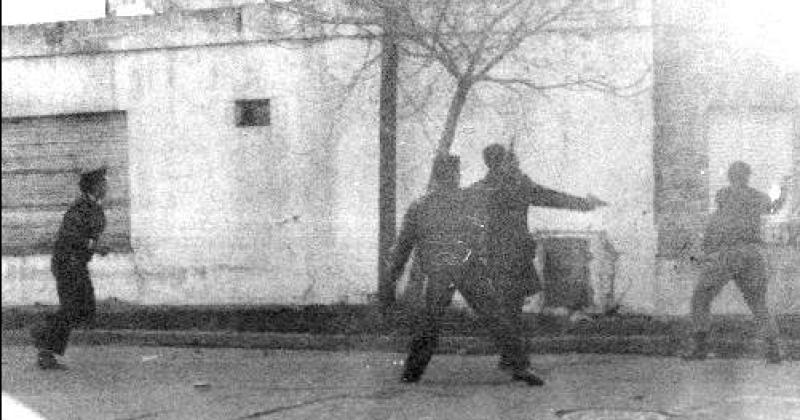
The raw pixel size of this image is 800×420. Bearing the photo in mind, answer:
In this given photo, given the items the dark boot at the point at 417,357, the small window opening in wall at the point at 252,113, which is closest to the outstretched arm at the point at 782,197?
the dark boot at the point at 417,357

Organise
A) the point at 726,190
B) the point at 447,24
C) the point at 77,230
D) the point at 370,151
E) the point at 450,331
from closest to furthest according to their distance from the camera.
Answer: the point at 77,230
the point at 726,190
the point at 450,331
the point at 447,24
the point at 370,151

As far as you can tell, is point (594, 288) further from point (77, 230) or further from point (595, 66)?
point (77, 230)

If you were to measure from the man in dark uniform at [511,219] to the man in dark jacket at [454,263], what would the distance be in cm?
35

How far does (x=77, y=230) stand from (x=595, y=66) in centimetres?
661

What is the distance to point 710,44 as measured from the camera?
13484 mm

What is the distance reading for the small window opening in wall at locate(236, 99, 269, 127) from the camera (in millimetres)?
15242

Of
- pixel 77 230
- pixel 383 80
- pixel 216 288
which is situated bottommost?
pixel 216 288

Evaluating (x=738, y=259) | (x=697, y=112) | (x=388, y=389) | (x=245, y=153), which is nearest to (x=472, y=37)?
(x=697, y=112)

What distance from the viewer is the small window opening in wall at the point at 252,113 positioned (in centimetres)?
1524

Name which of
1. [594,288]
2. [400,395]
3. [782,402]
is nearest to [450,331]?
[594,288]

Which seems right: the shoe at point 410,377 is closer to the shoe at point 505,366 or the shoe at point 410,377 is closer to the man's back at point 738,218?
the shoe at point 505,366

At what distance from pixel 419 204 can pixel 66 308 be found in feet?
9.05

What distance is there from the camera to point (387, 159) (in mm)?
14305

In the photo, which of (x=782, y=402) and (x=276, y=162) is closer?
(x=782, y=402)
